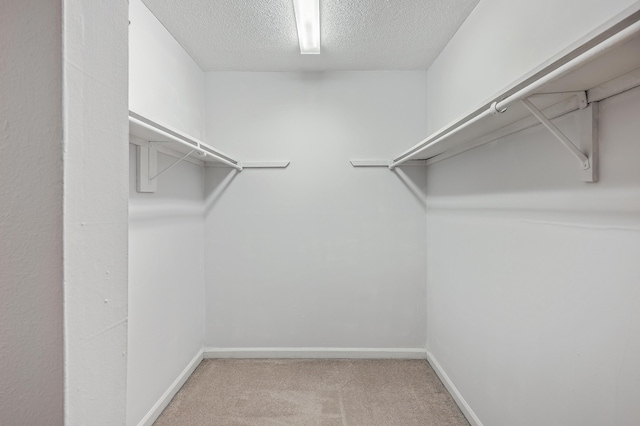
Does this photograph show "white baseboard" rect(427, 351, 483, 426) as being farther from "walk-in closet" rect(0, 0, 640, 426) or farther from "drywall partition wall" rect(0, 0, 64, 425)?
"drywall partition wall" rect(0, 0, 64, 425)

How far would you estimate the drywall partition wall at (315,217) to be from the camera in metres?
2.87

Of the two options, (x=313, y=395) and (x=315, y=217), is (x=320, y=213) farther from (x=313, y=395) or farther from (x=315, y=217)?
(x=313, y=395)

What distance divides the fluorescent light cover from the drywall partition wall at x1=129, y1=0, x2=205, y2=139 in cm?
86

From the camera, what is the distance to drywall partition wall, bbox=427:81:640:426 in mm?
984

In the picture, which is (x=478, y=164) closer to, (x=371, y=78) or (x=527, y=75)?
(x=527, y=75)

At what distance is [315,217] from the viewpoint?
9.49 ft

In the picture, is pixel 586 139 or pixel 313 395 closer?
pixel 586 139

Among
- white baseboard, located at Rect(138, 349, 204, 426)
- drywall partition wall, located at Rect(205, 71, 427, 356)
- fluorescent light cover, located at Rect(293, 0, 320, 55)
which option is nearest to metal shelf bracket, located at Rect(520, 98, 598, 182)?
fluorescent light cover, located at Rect(293, 0, 320, 55)

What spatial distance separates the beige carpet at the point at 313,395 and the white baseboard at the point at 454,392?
0.04m

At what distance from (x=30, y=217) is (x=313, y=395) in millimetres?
2229

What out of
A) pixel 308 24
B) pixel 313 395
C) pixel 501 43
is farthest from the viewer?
pixel 313 395

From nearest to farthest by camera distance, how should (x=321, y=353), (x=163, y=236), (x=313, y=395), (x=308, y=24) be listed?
(x=308, y=24), (x=163, y=236), (x=313, y=395), (x=321, y=353)

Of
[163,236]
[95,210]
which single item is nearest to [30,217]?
[95,210]

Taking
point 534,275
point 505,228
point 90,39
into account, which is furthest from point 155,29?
point 534,275
